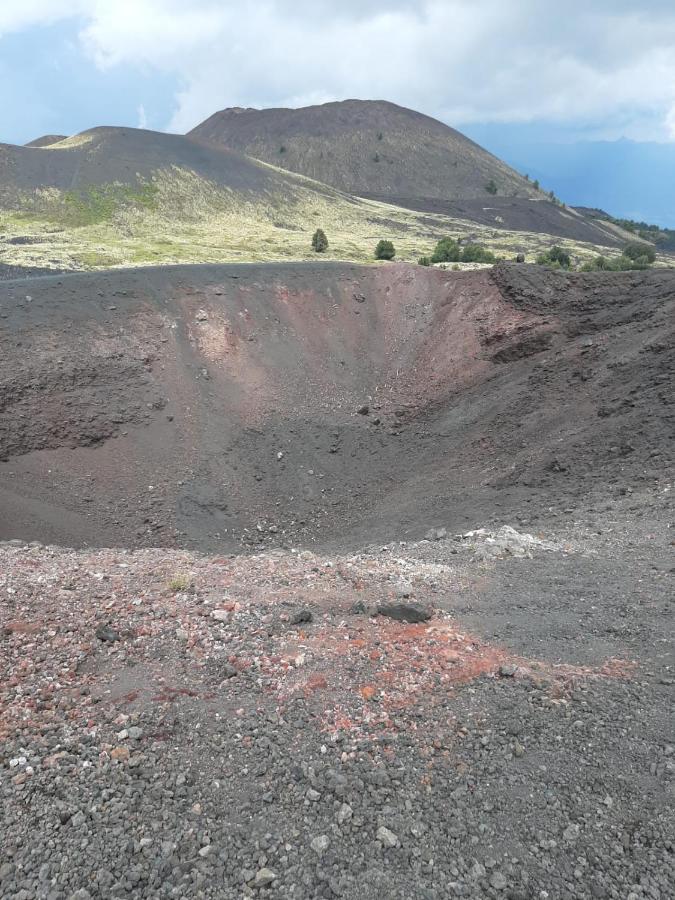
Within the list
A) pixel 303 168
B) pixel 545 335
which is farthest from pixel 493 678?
pixel 303 168

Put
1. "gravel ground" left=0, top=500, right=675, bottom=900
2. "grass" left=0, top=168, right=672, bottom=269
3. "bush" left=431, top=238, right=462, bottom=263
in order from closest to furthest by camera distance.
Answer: "gravel ground" left=0, top=500, right=675, bottom=900 → "grass" left=0, top=168, right=672, bottom=269 → "bush" left=431, top=238, right=462, bottom=263

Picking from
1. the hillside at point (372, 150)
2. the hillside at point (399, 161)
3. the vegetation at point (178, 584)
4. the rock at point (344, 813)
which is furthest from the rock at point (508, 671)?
the hillside at point (372, 150)

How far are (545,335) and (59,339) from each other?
16522mm

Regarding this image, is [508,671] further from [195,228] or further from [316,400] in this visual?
[195,228]

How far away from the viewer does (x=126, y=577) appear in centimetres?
879

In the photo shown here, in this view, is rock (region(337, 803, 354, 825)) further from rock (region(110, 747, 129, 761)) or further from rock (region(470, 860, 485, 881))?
rock (region(110, 747, 129, 761))

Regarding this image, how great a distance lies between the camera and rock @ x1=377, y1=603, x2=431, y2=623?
739 cm

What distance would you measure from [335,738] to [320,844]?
1.04 m

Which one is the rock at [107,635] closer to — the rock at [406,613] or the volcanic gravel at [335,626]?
the volcanic gravel at [335,626]

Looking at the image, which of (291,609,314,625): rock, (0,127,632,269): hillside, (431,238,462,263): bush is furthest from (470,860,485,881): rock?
(431,238,462,263): bush

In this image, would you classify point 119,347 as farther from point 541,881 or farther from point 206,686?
point 541,881

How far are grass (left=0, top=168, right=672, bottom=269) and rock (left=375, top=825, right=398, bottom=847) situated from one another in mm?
27838

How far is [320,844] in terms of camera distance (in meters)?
4.45

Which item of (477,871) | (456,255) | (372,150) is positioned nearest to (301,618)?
(477,871)
